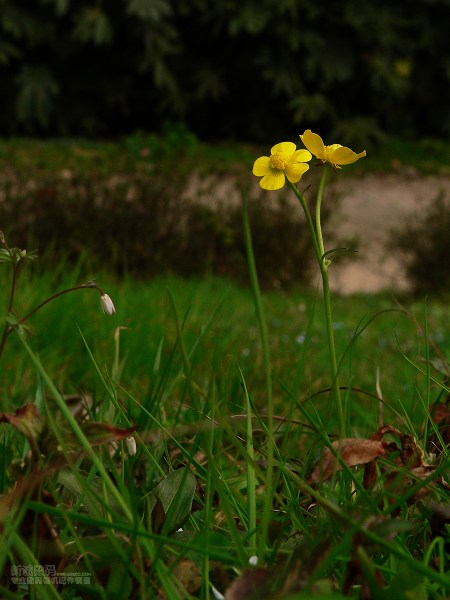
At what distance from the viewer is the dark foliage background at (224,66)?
41.2ft

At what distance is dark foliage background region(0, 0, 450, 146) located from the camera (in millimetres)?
12570

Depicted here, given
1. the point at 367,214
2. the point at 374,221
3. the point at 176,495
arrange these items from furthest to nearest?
the point at 367,214 → the point at 374,221 → the point at 176,495

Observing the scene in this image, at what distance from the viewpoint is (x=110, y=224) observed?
6336 millimetres

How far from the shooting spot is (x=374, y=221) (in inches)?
376

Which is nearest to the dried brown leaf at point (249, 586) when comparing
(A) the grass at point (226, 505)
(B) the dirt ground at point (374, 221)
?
(A) the grass at point (226, 505)

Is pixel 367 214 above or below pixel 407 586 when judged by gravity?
below

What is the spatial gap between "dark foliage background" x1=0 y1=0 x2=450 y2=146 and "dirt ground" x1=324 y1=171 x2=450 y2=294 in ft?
5.67

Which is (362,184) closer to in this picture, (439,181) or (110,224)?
(439,181)

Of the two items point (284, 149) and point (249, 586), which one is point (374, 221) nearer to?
point (284, 149)

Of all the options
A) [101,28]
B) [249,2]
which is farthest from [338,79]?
[101,28]

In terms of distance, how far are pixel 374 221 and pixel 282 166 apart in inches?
341

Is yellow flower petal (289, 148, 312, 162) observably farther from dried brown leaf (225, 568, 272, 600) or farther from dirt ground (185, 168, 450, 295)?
dirt ground (185, 168, 450, 295)

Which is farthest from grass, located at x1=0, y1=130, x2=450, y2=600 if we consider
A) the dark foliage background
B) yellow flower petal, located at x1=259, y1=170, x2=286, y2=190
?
the dark foliage background

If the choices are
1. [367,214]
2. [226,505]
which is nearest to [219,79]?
[367,214]
